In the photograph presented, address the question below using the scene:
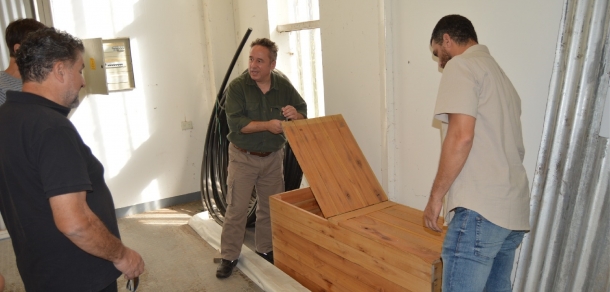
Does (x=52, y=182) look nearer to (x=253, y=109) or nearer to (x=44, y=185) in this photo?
(x=44, y=185)

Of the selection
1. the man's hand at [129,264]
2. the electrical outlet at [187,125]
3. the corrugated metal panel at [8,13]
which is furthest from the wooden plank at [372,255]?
the corrugated metal panel at [8,13]

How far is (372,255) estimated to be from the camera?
2033mm

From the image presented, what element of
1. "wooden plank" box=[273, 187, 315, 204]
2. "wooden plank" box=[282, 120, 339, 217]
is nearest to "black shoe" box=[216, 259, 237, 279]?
"wooden plank" box=[273, 187, 315, 204]

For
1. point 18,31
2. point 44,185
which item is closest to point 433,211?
point 44,185

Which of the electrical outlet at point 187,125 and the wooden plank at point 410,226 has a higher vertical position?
the electrical outlet at point 187,125

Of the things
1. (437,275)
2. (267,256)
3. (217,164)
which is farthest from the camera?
(217,164)

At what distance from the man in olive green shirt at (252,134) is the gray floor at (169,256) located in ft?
0.52

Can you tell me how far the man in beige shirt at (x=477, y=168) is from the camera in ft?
5.01

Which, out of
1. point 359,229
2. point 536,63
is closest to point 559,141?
point 536,63

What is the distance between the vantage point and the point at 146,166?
4.48 meters

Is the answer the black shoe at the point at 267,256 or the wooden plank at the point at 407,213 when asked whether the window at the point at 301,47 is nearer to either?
the black shoe at the point at 267,256

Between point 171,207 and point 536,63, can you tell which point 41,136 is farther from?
point 171,207

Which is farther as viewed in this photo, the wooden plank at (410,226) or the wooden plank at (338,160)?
the wooden plank at (338,160)

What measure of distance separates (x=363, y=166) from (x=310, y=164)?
1.20ft
